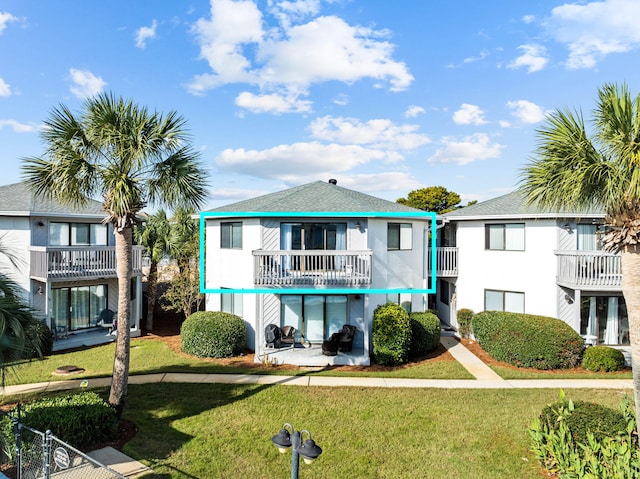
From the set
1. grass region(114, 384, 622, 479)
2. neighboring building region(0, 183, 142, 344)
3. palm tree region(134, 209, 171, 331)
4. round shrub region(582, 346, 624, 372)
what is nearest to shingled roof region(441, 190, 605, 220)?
round shrub region(582, 346, 624, 372)

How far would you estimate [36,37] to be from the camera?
1334 cm

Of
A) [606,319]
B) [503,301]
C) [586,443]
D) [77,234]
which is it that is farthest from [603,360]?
[77,234]

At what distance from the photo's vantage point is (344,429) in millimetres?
9602

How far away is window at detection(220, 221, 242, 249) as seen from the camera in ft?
56.7

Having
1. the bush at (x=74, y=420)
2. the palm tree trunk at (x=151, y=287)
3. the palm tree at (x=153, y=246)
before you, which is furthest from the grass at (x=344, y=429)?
the palm tree at (x=153, y=246)

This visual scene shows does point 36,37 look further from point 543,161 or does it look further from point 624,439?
point 624,439

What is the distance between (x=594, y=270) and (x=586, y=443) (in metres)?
10.7

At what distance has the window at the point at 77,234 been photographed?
18.9 metres

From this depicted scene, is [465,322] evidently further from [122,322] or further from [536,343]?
[122,322]

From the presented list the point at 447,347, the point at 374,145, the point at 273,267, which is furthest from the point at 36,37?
the point at 447,347

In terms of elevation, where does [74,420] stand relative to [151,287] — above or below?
below

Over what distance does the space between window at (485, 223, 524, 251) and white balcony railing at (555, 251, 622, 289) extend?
2.40 m

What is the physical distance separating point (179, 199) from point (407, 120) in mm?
14877

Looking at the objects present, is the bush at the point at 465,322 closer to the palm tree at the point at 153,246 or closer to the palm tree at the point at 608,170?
the palm tree at the point at 608,170
